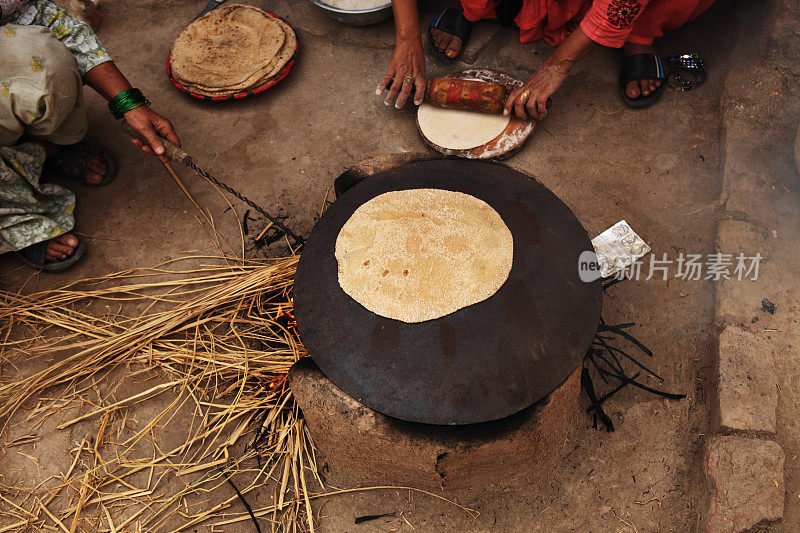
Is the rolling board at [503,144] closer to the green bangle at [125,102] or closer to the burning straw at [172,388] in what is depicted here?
the burning straw at [172,388]

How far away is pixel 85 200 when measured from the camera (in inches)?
116

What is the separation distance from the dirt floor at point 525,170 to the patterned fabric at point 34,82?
624mm

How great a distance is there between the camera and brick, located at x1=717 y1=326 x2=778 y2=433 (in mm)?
1950

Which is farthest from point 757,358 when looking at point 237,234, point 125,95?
point 125,95

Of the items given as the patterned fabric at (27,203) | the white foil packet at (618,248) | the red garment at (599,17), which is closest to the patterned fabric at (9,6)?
the patterned fabric at (27,203)

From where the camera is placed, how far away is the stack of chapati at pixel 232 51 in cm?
316

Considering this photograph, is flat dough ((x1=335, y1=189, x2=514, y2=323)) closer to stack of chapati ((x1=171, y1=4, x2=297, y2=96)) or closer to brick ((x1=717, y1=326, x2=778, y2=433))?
brick ((x1=717, y1=326, x2=778, y2=433))

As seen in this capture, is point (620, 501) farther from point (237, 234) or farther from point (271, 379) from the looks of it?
point (237, 234)

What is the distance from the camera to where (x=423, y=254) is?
66.7 inches

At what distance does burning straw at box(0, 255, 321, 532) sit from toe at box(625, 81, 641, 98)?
2207 mm

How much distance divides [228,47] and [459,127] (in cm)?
168

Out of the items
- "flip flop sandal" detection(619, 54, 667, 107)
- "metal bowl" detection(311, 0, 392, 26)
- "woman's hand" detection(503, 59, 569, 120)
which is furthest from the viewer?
"metal bowl" detection(311, 0, 392, 26)

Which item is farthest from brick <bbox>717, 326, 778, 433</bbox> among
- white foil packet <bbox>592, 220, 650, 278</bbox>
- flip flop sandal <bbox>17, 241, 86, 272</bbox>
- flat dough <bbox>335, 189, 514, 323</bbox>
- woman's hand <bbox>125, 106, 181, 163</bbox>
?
flip flop sandal <bbox>17, 241, 86, 272</bbox>

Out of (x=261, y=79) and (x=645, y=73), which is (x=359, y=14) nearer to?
(x=261, y=79)
